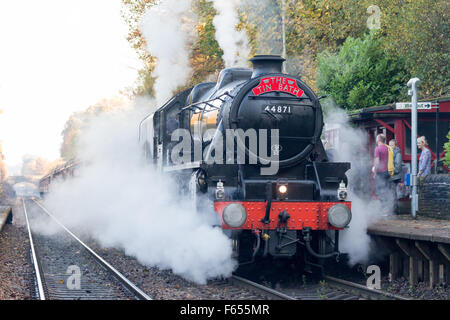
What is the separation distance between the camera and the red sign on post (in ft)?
28.1

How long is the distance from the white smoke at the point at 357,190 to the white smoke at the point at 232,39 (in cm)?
231

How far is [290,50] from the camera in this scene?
77.6 feet

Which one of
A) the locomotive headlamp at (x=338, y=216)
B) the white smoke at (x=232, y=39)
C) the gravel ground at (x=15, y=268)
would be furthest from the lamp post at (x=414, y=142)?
the gravel ground at (x=15, y=268)

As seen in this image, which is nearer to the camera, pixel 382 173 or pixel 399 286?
pixel 399 286

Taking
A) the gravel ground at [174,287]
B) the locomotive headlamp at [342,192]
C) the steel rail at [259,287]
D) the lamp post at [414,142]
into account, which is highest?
the lamp post at [414,142]

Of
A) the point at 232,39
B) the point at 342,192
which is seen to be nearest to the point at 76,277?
the point at 342,192

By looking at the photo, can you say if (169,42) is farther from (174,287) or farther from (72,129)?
(72,129)

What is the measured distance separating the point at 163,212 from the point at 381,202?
4584mm

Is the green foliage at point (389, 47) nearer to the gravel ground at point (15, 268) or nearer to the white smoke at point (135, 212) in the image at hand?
the white smoke at point (135, 212)

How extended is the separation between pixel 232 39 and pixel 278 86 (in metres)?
4.75

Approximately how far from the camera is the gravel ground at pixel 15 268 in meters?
8.18

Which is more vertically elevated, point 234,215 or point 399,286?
point 234,215

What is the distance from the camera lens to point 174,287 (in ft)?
27.0
